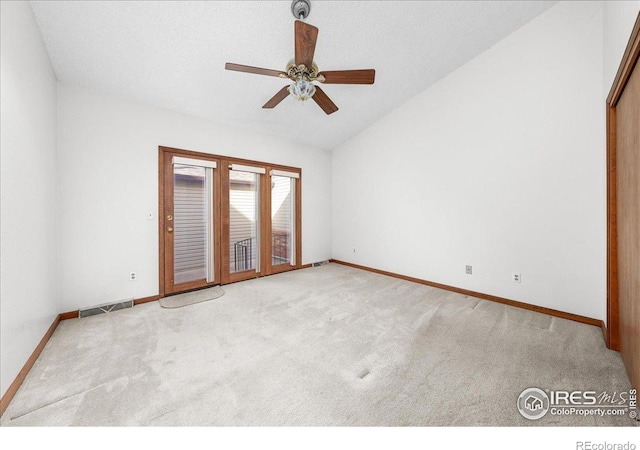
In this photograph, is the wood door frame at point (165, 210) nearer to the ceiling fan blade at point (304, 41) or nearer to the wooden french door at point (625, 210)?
the ceiling fan blade at point (304, 41)

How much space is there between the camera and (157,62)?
266 centimetres

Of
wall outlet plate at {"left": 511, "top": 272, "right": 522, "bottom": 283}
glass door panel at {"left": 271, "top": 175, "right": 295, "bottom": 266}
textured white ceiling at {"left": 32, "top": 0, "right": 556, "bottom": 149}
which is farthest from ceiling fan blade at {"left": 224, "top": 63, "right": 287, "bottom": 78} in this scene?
wall outlet plate at {"left": 511, "top": 272, "right": 522, "bottom": 283}

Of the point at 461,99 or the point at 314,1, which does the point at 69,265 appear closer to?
the point at 314,1

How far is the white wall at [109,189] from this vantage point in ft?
9.25

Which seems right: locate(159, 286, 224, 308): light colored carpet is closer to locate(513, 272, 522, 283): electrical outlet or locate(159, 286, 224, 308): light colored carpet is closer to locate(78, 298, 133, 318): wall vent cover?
locate(78, 298, 133, 318): wall vent cover

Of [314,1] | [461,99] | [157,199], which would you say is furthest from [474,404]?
[157,199]

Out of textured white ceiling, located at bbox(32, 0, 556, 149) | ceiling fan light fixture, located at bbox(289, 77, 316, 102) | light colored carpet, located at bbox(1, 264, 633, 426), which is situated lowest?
light colored carpet, located at bbox(1, 264, 633, 426)

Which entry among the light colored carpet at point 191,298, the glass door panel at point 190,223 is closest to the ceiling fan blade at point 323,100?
the glass door panel at point 190,223

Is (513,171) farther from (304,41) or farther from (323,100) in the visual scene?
(304,41)

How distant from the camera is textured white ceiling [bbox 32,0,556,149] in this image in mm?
2225

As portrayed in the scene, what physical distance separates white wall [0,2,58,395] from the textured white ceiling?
14.7 inches

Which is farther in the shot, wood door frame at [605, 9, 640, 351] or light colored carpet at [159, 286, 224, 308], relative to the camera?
light colored carpet at [159, 286, 224, 308]

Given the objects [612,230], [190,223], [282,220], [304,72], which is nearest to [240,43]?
[304,72]

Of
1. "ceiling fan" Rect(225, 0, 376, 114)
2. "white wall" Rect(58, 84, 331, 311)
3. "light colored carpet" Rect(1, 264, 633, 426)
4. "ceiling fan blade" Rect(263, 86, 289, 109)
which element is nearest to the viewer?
"light colored carpet" Rect(1, 264, 633, 426)
